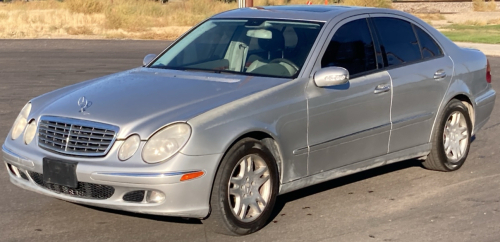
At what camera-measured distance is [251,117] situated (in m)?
5.38

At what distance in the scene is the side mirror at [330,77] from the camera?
586cm

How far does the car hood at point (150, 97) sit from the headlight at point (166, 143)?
0.16 ft

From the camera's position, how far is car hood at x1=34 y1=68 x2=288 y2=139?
203 inches

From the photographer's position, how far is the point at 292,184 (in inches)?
230

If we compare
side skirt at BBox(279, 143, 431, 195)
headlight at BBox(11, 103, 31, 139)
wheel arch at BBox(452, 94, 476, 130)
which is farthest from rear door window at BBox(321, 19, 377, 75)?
headlight at BBox(11, 103, 31, 139)

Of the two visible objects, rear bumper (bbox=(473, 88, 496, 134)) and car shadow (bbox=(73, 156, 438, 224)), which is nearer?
car shadow (bbox=(73, 156, 438, 224))

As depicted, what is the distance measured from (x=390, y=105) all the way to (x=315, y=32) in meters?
0.93

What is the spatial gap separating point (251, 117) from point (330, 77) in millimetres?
840

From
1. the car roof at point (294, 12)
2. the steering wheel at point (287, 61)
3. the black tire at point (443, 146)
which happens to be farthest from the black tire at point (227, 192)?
the black tire at point (443, 146)

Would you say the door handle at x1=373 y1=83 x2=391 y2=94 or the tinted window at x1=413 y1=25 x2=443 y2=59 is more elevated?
the tinted window at x1=413 y1=25 x2=443 y2=59

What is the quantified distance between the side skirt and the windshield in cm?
82

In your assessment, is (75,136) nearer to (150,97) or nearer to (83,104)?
(83,104)

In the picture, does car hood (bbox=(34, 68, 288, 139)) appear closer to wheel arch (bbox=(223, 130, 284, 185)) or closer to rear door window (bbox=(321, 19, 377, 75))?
wheel arch (bbox=(223, 130, 284, 185))

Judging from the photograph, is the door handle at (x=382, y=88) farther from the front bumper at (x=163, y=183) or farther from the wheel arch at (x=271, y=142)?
the front bumper at (x=163, y=183)
